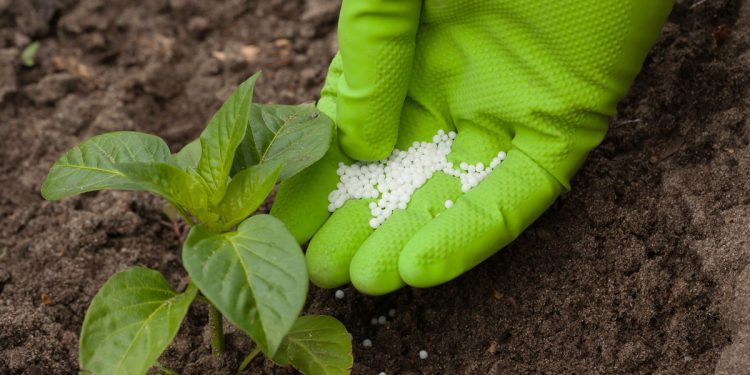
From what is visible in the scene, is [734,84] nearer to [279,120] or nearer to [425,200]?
[425,200]

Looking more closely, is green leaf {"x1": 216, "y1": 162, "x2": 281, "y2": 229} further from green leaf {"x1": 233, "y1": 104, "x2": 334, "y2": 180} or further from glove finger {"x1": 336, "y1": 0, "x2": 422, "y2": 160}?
glove finger {"x1": 336, "y1": 0, "x2": 422, "y2": 160}

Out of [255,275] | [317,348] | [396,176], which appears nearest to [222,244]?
[255,275]

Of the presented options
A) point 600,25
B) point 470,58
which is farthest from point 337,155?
point 600,25

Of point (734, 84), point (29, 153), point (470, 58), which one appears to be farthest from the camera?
point (29, 153)

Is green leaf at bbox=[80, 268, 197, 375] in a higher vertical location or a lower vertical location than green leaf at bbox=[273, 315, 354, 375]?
higher

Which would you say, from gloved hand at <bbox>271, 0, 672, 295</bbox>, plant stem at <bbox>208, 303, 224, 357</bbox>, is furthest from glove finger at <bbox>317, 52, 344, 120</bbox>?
plant stem at <bbox>208, 303, 224, 357</bbox>

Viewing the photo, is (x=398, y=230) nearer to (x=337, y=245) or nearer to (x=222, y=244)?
(x=337, y=245)
